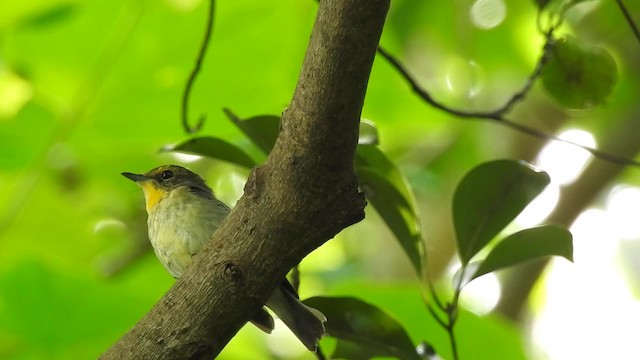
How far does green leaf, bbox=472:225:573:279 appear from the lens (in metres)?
2.37

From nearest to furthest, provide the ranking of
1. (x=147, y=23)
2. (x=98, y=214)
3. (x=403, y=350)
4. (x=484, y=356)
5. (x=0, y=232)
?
(x=403, y=350) → (x=484, y=356) → (x=0, y=232) → (x=147, y=23) → (x=98, y=214)

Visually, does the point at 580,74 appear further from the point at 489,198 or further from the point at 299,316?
the point at 299,316

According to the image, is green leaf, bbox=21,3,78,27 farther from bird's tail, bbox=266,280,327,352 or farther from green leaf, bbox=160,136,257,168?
bird's tail, bbox=266,280,327,352

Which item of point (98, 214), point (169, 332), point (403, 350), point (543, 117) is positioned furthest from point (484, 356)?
point (98, 214)

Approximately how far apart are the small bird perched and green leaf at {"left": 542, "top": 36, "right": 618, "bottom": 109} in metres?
0.80

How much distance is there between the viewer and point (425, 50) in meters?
4.50

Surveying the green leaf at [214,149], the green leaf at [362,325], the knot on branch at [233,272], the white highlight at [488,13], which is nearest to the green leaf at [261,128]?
the green leaf at [214,149]

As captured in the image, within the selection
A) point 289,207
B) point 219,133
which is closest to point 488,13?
point 219,133

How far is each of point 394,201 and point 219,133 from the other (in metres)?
1.21

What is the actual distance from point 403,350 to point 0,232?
161cm

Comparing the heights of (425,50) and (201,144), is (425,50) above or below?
below

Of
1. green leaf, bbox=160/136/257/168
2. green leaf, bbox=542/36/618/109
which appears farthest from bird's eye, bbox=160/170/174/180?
green leaf, bbox=542/36/618/109

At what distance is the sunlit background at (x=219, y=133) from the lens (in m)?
2.94

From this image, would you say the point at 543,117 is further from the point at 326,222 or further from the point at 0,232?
the point at 326,222
